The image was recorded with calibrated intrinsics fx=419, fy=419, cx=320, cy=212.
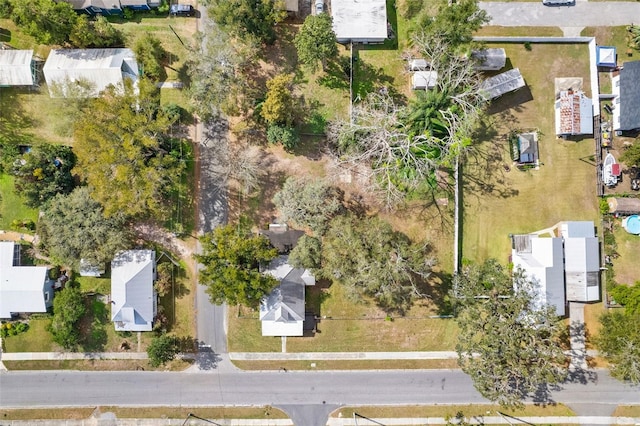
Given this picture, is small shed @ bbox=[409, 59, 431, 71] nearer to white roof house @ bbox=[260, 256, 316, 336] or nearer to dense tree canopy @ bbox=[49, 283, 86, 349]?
white roof house @ bbox=[260, 256, 316, 336]

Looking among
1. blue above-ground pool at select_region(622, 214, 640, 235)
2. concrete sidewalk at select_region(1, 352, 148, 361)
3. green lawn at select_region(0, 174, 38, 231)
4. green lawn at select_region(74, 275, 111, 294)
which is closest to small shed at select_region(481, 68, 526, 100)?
blue above-ground pool at select_region(622, 214, 640, 235)

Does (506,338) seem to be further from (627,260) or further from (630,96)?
(630,96)

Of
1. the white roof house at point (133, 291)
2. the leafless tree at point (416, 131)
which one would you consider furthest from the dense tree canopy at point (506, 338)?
the white roof house at point (133, 291)

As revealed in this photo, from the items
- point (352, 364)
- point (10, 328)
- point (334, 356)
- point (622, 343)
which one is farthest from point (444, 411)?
point (10, 328)

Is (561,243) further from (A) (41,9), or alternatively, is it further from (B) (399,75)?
(A) (41,9)

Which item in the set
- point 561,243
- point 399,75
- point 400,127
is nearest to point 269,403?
point 400,127

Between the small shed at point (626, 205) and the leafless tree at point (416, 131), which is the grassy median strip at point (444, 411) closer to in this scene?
the small shed at point (626, 205)
